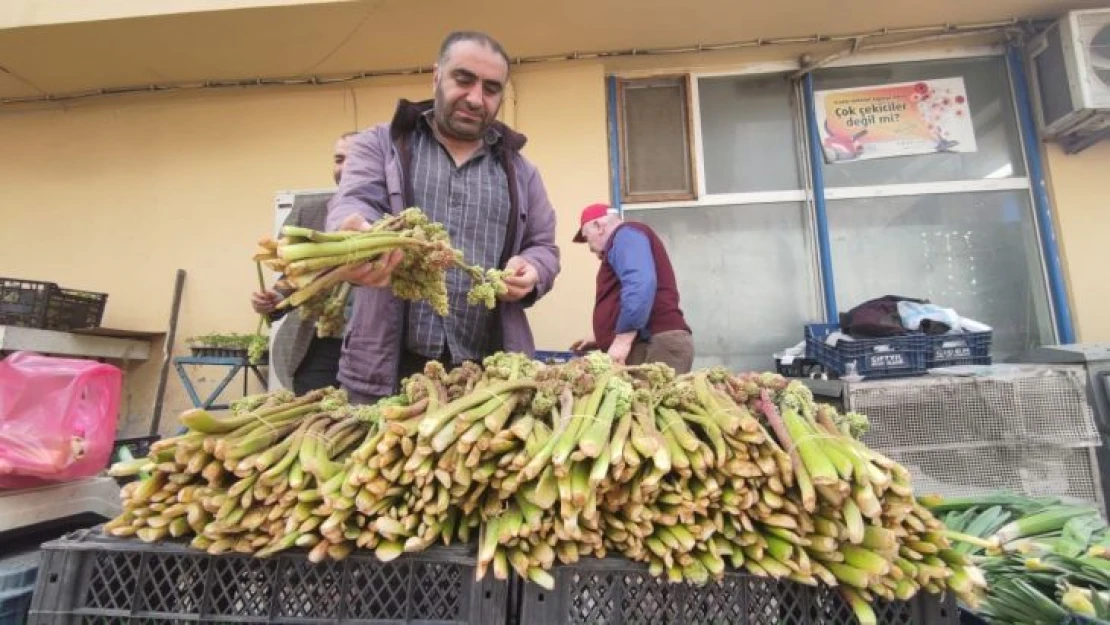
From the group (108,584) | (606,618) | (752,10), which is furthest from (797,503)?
(752,10)

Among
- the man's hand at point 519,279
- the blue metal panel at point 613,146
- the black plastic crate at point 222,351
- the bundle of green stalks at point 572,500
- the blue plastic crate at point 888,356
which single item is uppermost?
the blue metal panel at point 613,146

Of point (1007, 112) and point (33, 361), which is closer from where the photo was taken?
point (33, 361)

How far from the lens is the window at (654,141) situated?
16.1 ft

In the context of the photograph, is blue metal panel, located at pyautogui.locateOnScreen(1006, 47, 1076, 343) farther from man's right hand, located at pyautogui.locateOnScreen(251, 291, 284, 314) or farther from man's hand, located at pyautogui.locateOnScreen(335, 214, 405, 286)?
man's right hand, located at pyautogui.locateOnScreen(251, 291, 284, 314)

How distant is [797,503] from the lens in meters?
0.99

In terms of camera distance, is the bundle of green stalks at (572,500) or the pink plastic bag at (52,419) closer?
the bundle of green stalks at (572,500)

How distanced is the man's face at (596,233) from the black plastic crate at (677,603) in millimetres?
2885

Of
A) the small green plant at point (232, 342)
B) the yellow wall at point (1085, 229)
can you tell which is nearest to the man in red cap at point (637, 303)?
the small green plant at point (232, 342)

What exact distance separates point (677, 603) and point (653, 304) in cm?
246

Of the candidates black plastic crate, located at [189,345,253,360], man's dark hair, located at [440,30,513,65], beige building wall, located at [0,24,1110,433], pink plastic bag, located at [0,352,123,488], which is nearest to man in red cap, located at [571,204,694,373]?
beige building wall, located at [0,24,1110,433]

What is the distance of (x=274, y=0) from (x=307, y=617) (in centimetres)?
471

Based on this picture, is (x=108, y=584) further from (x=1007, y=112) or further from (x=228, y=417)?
(x=1007, y=112)

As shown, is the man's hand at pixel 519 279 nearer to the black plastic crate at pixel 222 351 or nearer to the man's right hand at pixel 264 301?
the man's right hand at pixel 264 301

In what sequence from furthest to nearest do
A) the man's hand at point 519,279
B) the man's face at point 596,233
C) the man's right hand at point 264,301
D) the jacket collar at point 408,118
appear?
the man's face at point 596,233, the man's right hand at point 264,301, the jacket collar at point 408,118, the man's hand at point 519,279
